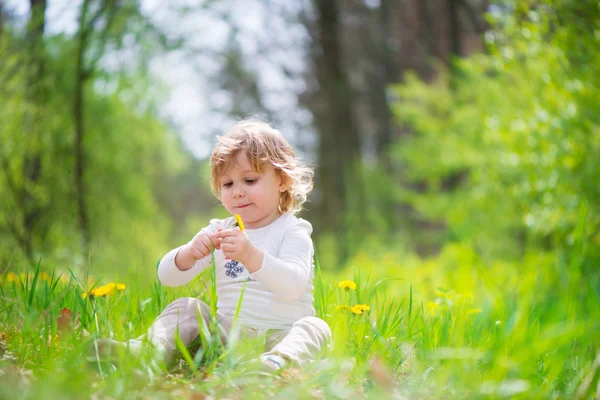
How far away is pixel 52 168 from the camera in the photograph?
5980mm

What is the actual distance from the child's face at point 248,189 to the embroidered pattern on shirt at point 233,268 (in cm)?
19

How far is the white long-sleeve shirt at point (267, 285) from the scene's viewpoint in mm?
2117

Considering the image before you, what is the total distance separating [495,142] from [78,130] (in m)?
4.41

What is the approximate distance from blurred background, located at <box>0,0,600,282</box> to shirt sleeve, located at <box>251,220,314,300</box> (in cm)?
61

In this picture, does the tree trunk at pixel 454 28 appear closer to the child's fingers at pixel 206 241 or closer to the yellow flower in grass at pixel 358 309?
the yellow flower in grass at pixel 358 309

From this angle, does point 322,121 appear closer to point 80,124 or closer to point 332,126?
point 332,126

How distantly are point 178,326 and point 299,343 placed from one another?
44cm

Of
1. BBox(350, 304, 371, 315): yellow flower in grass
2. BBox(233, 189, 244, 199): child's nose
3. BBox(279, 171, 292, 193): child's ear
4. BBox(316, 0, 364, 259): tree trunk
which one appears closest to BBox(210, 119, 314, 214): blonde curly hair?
BBox(279, 171, 292, 193): child's ear

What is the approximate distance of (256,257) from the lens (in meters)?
2.00

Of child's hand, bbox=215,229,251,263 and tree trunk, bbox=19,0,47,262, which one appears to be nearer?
child's hand, bbox=215,229,251,263

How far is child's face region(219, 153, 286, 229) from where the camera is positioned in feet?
7.40

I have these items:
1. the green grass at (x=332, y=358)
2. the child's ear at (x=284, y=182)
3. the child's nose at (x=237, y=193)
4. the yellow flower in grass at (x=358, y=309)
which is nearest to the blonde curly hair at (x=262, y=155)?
the child's ear at (x=284, y=182)

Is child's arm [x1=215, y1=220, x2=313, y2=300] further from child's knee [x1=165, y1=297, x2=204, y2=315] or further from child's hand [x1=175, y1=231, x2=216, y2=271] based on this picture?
child's knee [x1=165, y1=297, x2=204, y2=315]

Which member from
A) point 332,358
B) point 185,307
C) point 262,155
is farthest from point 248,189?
point 332,358
